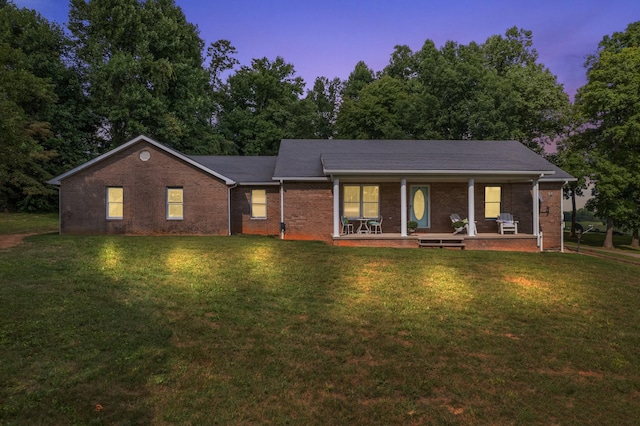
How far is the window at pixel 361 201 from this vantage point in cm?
1884

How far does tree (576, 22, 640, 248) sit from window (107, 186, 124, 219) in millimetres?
29197

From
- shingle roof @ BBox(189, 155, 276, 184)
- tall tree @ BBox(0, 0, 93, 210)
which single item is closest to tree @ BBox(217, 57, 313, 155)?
tall tree @ BBox(0, 0, 93, 210)

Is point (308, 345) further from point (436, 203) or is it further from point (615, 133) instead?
point (615, 133)

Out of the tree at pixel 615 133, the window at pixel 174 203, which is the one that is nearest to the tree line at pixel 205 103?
the tree at pixel 615 133

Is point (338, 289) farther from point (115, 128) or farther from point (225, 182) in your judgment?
point (115, 128)

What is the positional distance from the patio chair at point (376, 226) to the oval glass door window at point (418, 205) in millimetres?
1806

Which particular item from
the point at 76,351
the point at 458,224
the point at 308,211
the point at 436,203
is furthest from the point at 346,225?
the point at 76,351

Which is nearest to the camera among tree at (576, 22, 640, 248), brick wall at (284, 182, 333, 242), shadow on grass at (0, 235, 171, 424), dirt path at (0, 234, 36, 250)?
shadow on grass at (0, 235, 171, 424)

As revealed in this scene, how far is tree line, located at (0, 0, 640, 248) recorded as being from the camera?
26656mm

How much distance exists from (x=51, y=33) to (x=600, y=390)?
39.6 meters

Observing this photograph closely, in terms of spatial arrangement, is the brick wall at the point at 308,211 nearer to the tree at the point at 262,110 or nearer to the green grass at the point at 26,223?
the green grass at the point at 26,223

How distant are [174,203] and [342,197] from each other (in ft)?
26.4

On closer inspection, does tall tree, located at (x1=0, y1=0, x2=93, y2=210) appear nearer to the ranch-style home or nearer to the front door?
the ranch-style home

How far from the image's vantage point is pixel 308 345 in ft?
19.9
